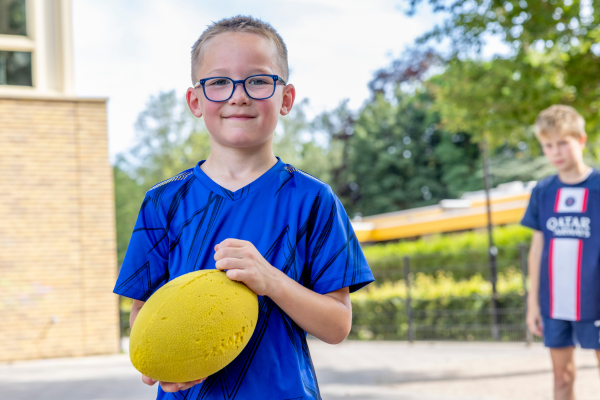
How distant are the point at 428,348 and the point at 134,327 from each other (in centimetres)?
1058

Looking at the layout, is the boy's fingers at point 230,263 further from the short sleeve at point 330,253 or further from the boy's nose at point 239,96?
the boy's nose at point 239,96

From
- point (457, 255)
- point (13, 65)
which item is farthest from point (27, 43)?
point (457, 255)

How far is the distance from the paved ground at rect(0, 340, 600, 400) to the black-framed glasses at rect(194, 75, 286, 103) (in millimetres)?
5596

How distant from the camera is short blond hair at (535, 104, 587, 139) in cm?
383

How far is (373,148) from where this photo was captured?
41.8 metres

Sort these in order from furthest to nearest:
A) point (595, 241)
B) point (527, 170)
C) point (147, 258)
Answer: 1. point (527, 170)
2. point (595, 241)
3. point (147, 258)

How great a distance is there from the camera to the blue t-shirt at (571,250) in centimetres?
381

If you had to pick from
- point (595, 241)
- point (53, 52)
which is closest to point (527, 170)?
point (53, 52)

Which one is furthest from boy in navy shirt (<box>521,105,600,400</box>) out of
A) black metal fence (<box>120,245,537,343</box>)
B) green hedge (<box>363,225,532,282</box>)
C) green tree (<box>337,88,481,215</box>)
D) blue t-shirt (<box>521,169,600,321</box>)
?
green tree (<box>337,88,481,215</box>)

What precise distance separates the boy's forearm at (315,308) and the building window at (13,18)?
37.8 ft

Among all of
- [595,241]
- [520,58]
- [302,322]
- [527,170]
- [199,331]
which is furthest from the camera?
[527,170]

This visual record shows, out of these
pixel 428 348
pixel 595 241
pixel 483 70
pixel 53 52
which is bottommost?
pixel 428 348

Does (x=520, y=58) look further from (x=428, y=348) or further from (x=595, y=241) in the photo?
(x=595, y=241)

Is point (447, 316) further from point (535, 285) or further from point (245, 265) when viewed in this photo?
point (245, 265)
